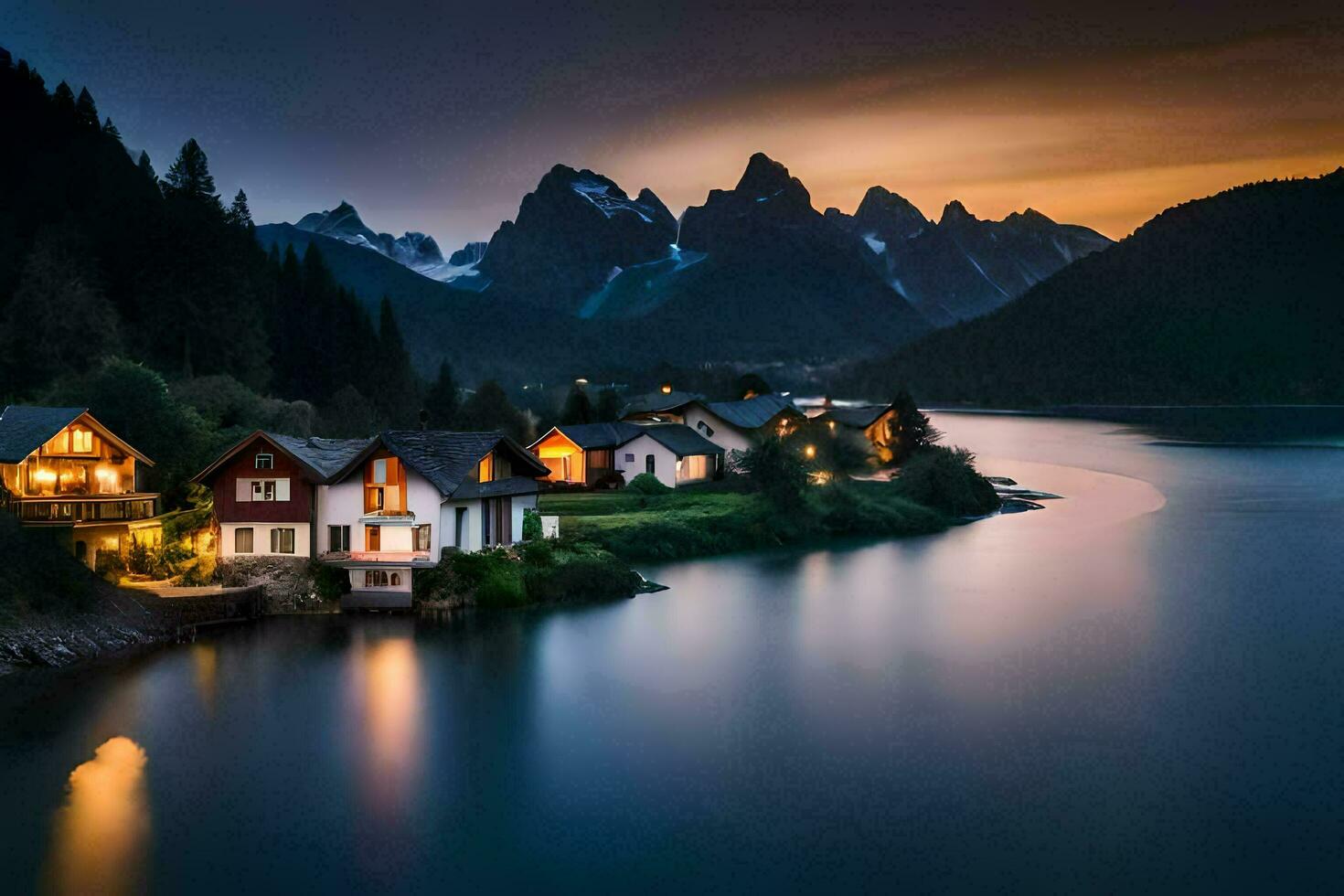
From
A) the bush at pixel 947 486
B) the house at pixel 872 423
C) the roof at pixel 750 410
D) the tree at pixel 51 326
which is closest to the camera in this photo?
the tree at pixel 51 326

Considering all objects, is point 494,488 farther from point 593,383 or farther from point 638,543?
point 593,383

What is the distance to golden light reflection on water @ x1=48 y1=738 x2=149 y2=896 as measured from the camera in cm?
1762

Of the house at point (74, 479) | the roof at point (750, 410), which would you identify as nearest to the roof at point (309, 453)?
the house at point (74, 479)

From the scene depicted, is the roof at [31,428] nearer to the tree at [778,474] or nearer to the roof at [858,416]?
the tree at [778,474]

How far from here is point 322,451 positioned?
127 feet

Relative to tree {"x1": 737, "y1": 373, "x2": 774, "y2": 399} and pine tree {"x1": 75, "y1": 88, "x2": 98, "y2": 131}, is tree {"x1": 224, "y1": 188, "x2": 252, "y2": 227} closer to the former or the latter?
pine tree {"x1": 75, "y1": 88, "x2": 98, "y2": 131}

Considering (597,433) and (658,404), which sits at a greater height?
(658,404)

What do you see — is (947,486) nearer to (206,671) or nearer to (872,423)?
(872,423)

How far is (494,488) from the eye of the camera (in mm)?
38375

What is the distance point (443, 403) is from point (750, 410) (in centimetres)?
2243

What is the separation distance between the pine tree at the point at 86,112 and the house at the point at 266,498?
6428 centimetres

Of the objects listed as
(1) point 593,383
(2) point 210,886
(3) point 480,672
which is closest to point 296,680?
(3) point 480,672

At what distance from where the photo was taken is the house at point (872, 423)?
273 ft

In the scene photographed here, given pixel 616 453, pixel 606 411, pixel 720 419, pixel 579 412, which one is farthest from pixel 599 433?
pixel 606 411
